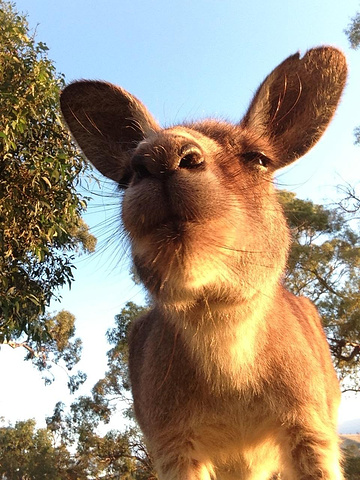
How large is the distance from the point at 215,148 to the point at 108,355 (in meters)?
19.2

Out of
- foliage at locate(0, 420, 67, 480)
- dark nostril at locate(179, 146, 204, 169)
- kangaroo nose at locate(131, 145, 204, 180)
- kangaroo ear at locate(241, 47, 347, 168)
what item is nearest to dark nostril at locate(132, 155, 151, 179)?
kangaroo nose at locate(131, 145, 204, 180)

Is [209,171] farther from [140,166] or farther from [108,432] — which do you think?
[108,432]

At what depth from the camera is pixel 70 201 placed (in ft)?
21.1

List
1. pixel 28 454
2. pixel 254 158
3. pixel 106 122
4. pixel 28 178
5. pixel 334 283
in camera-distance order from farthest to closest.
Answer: pixel 28 454 < pixel 334 283 < pixel 28 178 < pixel 106 122 < pixel 254 158

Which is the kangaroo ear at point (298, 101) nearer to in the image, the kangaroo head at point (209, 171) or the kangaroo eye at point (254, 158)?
the kangaroo head at point (209, 171)

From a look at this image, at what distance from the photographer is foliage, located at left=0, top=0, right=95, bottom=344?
5.85m

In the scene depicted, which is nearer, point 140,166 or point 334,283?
point 140,166

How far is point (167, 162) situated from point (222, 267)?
54 centimetres

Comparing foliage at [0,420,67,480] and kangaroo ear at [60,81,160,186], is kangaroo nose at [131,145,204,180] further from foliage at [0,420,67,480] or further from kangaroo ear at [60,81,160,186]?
foliage at [0,420,67,480]

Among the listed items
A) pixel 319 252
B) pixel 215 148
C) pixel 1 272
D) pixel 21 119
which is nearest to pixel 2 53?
pixel 21 119

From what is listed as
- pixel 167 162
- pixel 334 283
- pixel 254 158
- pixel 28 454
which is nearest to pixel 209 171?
pixel 167 162

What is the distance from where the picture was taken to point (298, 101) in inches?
101

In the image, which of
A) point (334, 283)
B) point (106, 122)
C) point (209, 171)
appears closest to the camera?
point (209, 171)

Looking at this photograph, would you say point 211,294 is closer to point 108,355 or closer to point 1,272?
point 1,272
